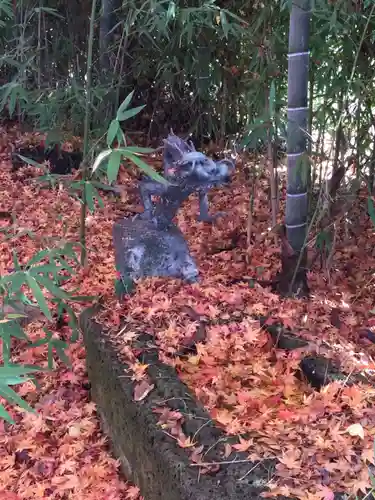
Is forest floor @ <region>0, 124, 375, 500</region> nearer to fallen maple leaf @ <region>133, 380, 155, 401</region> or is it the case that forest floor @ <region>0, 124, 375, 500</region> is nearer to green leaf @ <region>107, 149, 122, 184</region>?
fallen maple leaf @ <region>133, 380, 155, 401</region>

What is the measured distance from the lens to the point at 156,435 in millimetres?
1467

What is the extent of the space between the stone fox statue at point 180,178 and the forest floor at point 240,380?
→ 0.29 m

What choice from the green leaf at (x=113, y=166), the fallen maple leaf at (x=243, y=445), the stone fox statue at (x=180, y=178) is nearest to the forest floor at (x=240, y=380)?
the fallen maple leaf at (x=243, y=445)

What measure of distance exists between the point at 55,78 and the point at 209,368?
3.59m

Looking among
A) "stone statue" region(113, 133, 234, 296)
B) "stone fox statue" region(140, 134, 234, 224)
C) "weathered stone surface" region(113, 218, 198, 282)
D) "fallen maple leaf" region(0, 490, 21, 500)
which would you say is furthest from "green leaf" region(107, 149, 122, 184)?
"fallen maple leaf" region(0, 490, 21, 500)

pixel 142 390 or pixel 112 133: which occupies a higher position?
pixel 112 133

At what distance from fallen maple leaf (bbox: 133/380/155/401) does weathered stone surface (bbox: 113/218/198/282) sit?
0.62 metres

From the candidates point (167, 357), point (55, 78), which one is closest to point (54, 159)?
point (55, 78)

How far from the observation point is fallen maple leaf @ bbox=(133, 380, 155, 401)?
162cm

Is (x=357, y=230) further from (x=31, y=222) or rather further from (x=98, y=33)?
(x=98, y=33)

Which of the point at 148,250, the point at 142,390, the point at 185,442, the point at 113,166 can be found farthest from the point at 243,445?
the point at 148,250

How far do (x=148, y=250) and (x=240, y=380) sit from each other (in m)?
0.70

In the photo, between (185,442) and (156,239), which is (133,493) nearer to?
(185,442)

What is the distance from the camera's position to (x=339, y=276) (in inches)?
98.8
